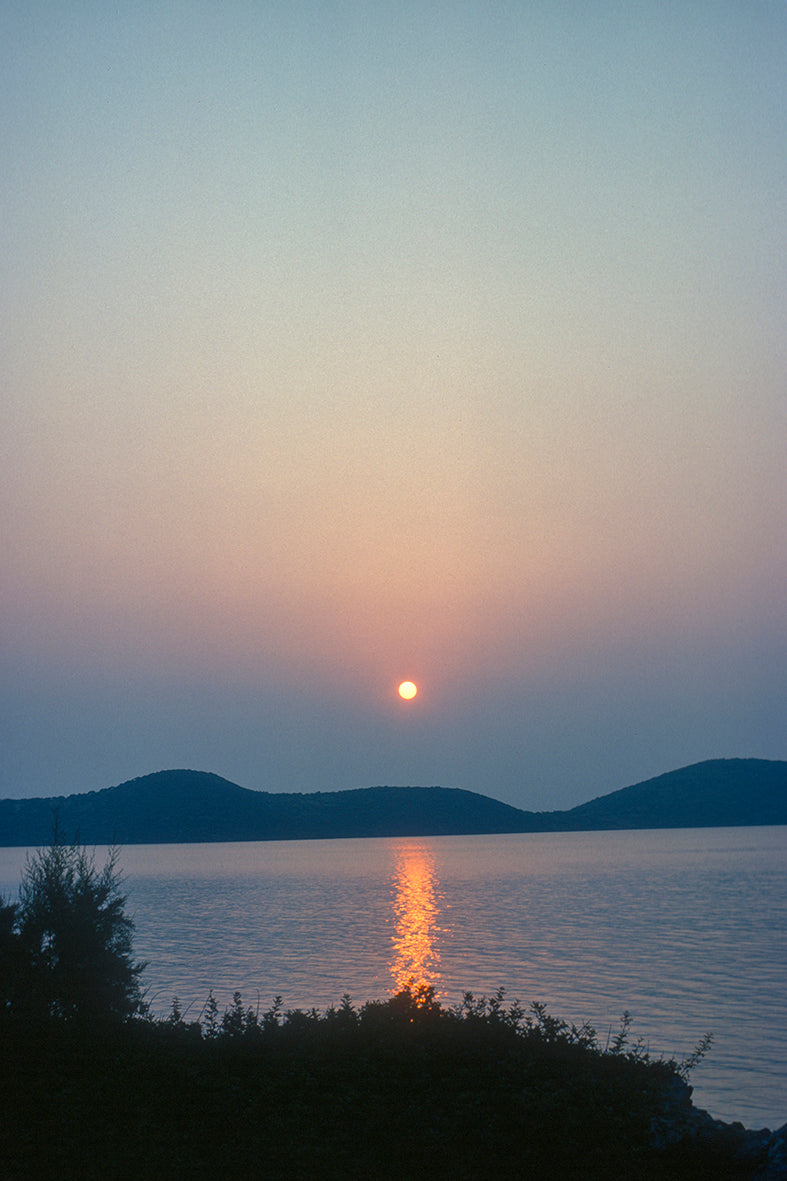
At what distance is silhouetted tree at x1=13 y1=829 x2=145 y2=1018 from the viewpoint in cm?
2330

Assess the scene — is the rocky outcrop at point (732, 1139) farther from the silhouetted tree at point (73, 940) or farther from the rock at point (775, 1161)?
the silhouetted tree at point (73, 940)

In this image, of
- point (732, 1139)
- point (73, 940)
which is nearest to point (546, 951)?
point (73, 940)

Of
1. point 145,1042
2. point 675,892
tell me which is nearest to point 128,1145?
point 145,1042

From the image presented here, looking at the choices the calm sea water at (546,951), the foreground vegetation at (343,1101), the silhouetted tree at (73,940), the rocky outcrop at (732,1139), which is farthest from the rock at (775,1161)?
the silhouetted tree at (73,940)

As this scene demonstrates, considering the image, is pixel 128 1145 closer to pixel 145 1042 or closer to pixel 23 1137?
pixel 23 1137

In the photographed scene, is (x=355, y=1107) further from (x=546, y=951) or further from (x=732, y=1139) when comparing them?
(x=546, y=951)

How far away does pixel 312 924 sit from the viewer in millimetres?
78250

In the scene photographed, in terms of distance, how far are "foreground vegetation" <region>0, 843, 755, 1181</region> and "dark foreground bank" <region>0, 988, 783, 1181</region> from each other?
0.10 feet

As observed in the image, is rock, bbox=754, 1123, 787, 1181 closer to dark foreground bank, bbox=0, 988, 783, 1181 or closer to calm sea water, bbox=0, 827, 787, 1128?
dark foreground bank, bbox=0, 988, 783, 1181

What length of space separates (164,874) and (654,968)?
479 feet

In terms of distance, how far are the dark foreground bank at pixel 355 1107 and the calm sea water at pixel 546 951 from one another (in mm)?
10465

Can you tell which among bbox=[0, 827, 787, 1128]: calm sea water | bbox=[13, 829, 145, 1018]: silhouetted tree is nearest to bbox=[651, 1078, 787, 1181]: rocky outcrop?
bbox=[0, 827, 787, 1128]: calm sea water

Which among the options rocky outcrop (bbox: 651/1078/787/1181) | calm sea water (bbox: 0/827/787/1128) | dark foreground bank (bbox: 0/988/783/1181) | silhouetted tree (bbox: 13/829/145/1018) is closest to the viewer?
dark foreground bank (bbox: 0/988/783/1181)

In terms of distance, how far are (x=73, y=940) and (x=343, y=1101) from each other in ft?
46.6
